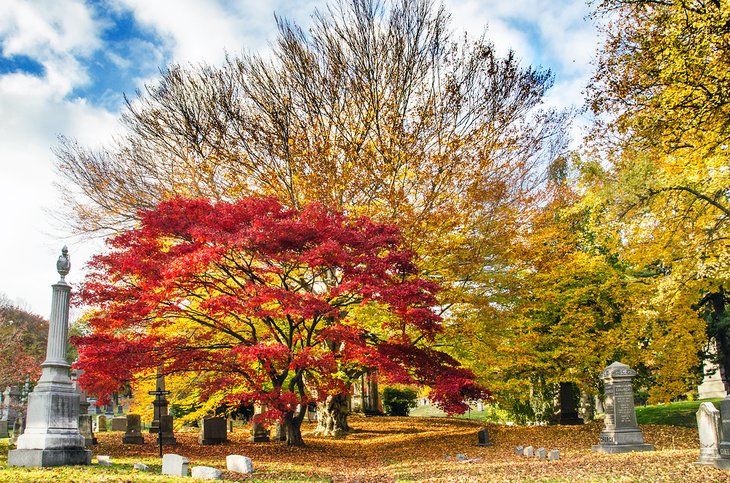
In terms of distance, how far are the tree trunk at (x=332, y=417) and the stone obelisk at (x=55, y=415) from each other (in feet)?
32.0

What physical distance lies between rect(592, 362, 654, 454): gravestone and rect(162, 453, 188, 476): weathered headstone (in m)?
9.98

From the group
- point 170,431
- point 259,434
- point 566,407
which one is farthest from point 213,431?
point 566,407

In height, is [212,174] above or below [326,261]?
above

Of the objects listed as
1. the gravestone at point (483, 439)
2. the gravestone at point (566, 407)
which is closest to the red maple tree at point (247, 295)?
the gravestone at point (483, 439)

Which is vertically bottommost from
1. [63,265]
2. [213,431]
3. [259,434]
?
[259,434]

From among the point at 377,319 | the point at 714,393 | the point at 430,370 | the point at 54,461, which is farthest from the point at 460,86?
the point at 714,393

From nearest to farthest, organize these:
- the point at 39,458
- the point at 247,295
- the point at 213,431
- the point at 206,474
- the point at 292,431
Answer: the point at 206,474, the point at 39,458, the point at 247,295, the point at 292,431, the point at 213,431

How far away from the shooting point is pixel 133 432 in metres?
18.4

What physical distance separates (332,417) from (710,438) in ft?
40.4

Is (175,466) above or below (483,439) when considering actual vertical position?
above

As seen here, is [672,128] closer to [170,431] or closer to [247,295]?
[247,295]

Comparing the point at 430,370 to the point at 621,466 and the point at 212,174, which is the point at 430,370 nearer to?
the point at 621,466

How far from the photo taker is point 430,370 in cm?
1612

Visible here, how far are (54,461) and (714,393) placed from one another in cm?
3427
